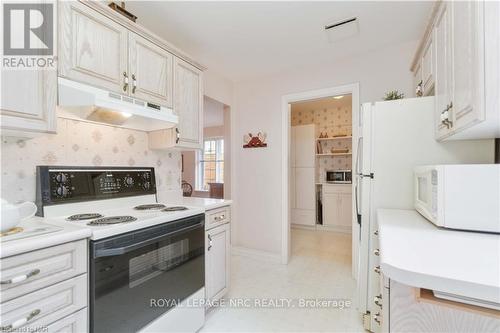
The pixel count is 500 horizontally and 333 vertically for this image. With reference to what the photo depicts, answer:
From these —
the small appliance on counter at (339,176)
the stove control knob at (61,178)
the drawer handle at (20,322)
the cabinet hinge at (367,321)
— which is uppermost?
the stove control knob at (61,178)

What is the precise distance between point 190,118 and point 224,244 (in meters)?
1.15

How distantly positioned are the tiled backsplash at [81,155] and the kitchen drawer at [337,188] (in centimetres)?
307

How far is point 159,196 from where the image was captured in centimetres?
212

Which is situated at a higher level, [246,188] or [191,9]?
[191,9]

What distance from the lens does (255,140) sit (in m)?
3.15

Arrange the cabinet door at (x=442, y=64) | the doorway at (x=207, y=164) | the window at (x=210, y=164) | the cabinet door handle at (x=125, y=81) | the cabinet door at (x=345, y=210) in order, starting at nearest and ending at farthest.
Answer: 1. the cabinet door at (x=442, y=64)
2. the cabinet door handle at (x=125, y=81)
3. the cabinet door at (x=345, y=210)
4. the doorway at (x=207, y=164)
5. the window at (x=210, y=164)

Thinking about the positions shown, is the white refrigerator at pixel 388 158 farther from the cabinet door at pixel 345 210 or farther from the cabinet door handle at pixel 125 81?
the cabinet door at pixel 345 210

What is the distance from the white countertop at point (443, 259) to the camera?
2.05ft

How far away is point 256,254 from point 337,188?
2.14 m

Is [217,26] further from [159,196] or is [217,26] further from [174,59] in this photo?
[159,196]

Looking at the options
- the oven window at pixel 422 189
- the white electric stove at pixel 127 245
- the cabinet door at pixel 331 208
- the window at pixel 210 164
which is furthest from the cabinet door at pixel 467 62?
the window at pixel 210 164

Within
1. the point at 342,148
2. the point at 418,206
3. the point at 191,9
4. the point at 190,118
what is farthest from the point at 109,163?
the point at 342,148

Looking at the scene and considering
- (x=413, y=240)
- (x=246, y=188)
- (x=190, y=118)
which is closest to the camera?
(x=413, y=240)

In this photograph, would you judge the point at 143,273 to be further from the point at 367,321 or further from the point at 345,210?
the point at 345,210
